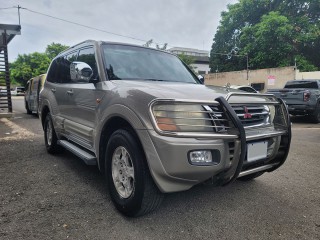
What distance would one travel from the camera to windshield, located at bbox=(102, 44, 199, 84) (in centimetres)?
346

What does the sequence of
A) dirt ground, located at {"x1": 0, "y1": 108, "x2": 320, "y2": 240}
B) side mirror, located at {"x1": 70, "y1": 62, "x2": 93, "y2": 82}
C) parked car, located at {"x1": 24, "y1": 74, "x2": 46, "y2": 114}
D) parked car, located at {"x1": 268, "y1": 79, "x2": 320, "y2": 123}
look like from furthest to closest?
parked car, located at {"x1": 24, "y1": 74, "x2": 46, "y2": 114}
parked car, located at {"x1": 268, "y1": 79, "x2": 320, "y2": 123}
side mirror, located at {"x1": 70, "y1": 62, "x2": 93, "y2": 82}
dirt ground, located at {"x1": 0, "y1": 108, "x2": 320, "y2": 240}

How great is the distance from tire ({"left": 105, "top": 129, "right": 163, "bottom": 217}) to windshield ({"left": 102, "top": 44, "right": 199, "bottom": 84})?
905 millimetres

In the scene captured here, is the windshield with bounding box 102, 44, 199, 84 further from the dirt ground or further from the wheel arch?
the dirt ground

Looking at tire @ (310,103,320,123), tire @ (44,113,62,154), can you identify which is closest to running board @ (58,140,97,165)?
tire @ (44,113,62,154)

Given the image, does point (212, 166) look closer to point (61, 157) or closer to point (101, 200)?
point (101, 200)

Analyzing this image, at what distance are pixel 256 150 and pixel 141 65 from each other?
5.91 ft

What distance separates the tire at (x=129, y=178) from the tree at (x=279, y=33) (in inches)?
1191

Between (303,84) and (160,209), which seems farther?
(303,84)

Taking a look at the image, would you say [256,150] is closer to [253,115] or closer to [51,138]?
[253,115]

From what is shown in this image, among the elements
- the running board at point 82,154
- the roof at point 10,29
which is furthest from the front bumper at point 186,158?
the roof at point 10,29

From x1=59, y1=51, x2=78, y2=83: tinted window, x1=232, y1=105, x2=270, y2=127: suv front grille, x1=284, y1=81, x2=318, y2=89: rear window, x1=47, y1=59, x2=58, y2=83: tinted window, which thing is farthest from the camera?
x1=284, y1=81, x2=318, y2=89: rear window

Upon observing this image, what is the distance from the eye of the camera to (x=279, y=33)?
95.9 feet

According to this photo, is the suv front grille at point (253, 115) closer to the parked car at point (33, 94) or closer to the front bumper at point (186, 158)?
the front bumper at point (186, 158)

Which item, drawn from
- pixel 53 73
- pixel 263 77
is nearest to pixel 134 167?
pixel 53 73
